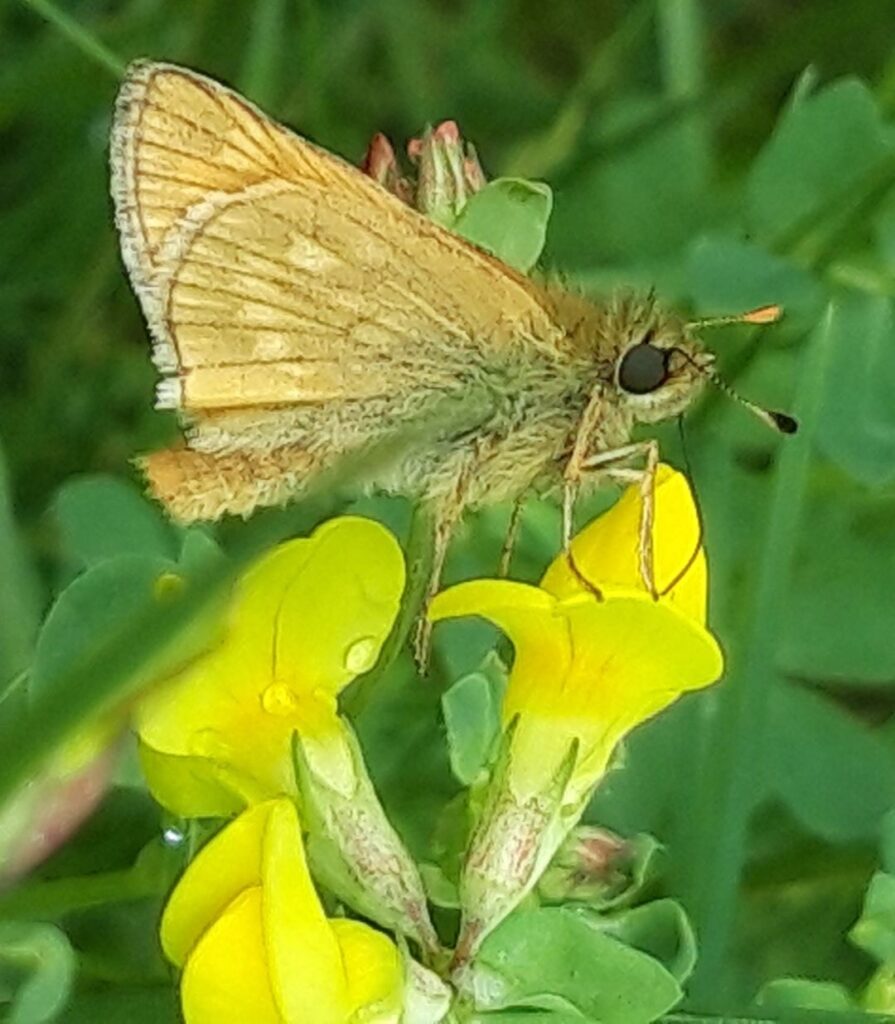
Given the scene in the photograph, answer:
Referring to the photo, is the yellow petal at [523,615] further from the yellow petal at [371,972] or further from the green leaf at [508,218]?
the green leaf at [508,218]

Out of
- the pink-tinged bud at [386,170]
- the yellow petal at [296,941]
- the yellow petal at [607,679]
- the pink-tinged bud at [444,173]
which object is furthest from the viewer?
the pink-tinged bud at [386,170]

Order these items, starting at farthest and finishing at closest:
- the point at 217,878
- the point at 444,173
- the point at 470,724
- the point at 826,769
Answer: the point at 826,769 < the point at 444,173 < the point at 470,724 < the point at 217,878

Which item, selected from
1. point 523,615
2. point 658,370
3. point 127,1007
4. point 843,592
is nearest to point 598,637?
point 523,615

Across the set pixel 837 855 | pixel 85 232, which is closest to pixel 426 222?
pixel 837 855

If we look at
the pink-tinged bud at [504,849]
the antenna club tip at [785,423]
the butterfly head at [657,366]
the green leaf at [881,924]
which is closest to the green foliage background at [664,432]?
the green leaf at [881,924]

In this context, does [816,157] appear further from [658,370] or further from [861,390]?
[658,370]

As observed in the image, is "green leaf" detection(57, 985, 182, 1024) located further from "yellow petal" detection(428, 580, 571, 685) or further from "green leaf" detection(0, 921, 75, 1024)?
"yellow petal" detection(428, 580, 571, 685)
